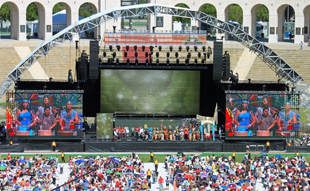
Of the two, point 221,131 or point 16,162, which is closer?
point 16,162

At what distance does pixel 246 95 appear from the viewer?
5931 cm

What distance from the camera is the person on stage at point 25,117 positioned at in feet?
192

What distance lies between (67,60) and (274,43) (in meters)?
23.3

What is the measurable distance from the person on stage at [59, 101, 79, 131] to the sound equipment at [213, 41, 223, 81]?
36.2 ft

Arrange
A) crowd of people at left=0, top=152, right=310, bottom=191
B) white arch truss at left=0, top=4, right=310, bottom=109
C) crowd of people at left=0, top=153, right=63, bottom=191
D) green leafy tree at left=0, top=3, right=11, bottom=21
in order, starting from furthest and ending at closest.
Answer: green leafy tree at left=0, top=3, right=11, bottom=21
white arch truss at left=0, top=4, right=310, bottom=109
crowd of people at left=0, top=153, right=63, bottom=191
crowd of people at left=0, top=152, right=310, bottom=191

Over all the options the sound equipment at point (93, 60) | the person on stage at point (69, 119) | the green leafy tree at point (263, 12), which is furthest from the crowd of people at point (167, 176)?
the green leafy tree at point (263, 12)

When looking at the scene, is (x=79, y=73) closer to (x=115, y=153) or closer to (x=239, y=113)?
(x=115, y=153)

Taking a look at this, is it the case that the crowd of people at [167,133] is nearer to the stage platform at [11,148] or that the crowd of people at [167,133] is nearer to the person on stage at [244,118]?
the person on stage at [244,118]

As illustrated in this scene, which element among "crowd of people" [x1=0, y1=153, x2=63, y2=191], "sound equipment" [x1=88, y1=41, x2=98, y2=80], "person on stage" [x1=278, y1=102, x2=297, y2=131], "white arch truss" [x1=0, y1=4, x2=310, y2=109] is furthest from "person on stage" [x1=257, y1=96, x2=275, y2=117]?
"crowd of people" [x1=0, y1=153, x2=63, y2=191]

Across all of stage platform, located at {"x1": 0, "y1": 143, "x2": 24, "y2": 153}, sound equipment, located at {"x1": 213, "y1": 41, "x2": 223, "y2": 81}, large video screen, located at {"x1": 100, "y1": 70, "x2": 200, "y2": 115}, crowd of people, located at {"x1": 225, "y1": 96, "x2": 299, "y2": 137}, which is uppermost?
sound equipment, located at {"x1": 213, "y1": 41, "x2": 223, "y2": 81}

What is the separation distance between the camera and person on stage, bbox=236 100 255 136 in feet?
196

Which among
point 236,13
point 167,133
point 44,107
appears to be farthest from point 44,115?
point 236,13

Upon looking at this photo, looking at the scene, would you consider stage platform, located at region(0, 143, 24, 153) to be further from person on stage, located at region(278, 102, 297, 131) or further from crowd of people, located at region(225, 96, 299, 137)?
person on stage, located at region(278, 102, 297, 131)

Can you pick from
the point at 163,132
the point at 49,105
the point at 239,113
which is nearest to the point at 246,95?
the point at 239,113
